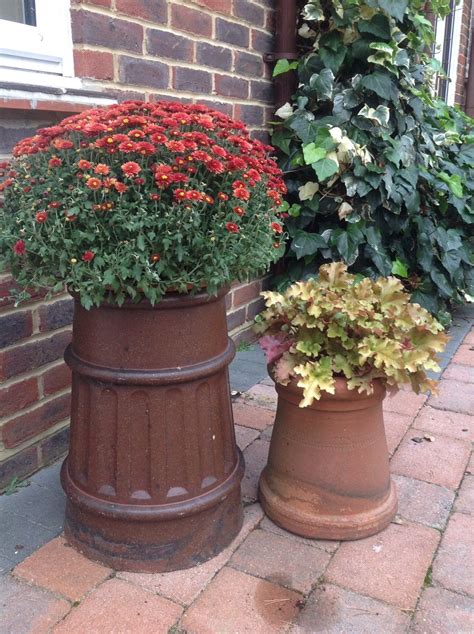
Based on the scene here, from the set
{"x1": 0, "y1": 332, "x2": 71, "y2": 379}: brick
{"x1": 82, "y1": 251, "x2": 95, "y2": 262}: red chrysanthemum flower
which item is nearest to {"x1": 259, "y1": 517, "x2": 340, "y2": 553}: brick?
{"x1": 0, "y1": 332, "x2": 71, "y2": 379}: brick

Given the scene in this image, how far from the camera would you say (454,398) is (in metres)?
3.14

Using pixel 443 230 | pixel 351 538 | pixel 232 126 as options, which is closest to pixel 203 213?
pixel 232 126

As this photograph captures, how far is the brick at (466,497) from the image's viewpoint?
2.15 m

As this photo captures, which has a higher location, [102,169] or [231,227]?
[102,169]

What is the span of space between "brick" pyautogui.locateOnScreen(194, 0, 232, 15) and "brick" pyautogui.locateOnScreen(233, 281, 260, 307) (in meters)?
1.44

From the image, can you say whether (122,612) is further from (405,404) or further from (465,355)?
(465,355)

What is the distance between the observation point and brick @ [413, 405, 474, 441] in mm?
2738

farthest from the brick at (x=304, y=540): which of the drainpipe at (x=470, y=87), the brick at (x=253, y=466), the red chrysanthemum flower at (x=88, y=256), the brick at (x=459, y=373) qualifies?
the drainpipe at (x=470, y=87)

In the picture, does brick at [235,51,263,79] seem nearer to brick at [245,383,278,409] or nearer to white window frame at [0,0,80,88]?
white window frame at [0,0,80,88]

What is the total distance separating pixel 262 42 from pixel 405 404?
214 centimetres

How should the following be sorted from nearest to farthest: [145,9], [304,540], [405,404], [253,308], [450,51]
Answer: [304,540] < [145,9] < [405,404] < [253,308] < [450,51]

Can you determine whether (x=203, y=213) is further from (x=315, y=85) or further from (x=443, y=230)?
(x=443, y=230)

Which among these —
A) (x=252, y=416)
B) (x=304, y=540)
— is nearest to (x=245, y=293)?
(x=252, y=416)

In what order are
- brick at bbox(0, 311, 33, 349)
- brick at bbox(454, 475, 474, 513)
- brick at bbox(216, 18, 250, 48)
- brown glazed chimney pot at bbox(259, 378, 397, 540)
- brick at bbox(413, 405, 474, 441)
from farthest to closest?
brick at bbox(216, 18, 250, 48) → brick at bbox(413, 405, 474, 441) → brick at bbox(454, 475, 474, 513) → brick at bbox(0, 311, 33, 349) → brown glazed chimney pot at bbox(259, 378, 397, 540)
